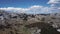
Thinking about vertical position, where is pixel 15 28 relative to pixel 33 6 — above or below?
below

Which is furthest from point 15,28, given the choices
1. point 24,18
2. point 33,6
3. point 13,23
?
point 33,6

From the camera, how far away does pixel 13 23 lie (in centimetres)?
207

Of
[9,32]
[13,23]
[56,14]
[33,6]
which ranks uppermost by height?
[33,6]

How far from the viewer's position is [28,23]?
2.06 metres

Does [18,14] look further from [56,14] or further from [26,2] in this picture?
[56,14]

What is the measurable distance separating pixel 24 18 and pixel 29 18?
9cm

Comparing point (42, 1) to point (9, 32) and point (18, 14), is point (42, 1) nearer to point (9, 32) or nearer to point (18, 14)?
point (18, 14)

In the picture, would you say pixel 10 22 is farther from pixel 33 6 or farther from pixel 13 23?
pixel 33 6

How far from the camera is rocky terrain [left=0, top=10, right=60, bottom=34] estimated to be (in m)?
2.03

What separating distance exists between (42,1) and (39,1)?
0.05 metres

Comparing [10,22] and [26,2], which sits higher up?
[26,2]

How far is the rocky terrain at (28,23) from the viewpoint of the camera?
2.03m

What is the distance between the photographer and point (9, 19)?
2.09 metres

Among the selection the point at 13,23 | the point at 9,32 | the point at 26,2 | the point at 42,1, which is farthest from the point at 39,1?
the point at 9,32
